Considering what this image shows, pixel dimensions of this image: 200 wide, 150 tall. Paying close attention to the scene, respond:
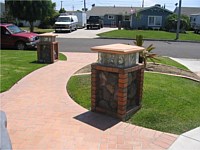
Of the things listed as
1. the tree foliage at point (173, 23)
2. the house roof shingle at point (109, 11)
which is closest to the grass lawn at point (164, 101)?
the tree foliage at point (173, 23)

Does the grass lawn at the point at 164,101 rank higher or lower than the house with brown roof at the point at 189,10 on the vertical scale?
lower

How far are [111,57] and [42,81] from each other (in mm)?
3592

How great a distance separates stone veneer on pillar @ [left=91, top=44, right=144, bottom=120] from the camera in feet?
15.8

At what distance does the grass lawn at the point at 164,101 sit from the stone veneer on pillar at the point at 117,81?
1.06 feet

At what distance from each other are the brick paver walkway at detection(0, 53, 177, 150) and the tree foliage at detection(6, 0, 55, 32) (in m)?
20.9

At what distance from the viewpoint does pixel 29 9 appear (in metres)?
26.0

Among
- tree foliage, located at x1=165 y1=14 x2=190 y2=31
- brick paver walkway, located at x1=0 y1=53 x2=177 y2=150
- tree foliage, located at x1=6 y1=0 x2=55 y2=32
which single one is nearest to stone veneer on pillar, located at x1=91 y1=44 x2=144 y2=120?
brick paver walkway, located at x1=0 y1=53 x2=177 y2=150

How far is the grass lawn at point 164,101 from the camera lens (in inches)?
192

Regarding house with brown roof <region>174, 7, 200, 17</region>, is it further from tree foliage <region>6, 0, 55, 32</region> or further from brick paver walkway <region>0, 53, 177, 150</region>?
brick paver walkway <region>0, 53, 177, 150</region>

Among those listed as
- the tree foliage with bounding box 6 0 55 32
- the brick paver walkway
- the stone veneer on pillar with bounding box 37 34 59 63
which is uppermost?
the tree foliage with bounding box 6 0 55 32

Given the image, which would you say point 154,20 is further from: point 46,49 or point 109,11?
point 46,49

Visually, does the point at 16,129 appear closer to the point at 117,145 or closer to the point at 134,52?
the point at 117,145

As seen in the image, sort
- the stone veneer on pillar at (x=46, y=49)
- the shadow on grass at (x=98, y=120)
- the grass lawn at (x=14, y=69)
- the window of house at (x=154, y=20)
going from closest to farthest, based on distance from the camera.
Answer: the shadow on grass at (x=98, y=120)
the grass lawn at (x=14, y=69)
the stone veneer on pillar at (x=46, y=49)
the window of house at (x=154, y=20)

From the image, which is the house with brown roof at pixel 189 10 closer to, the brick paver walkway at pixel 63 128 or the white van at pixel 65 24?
the white van at pixel 65 24
